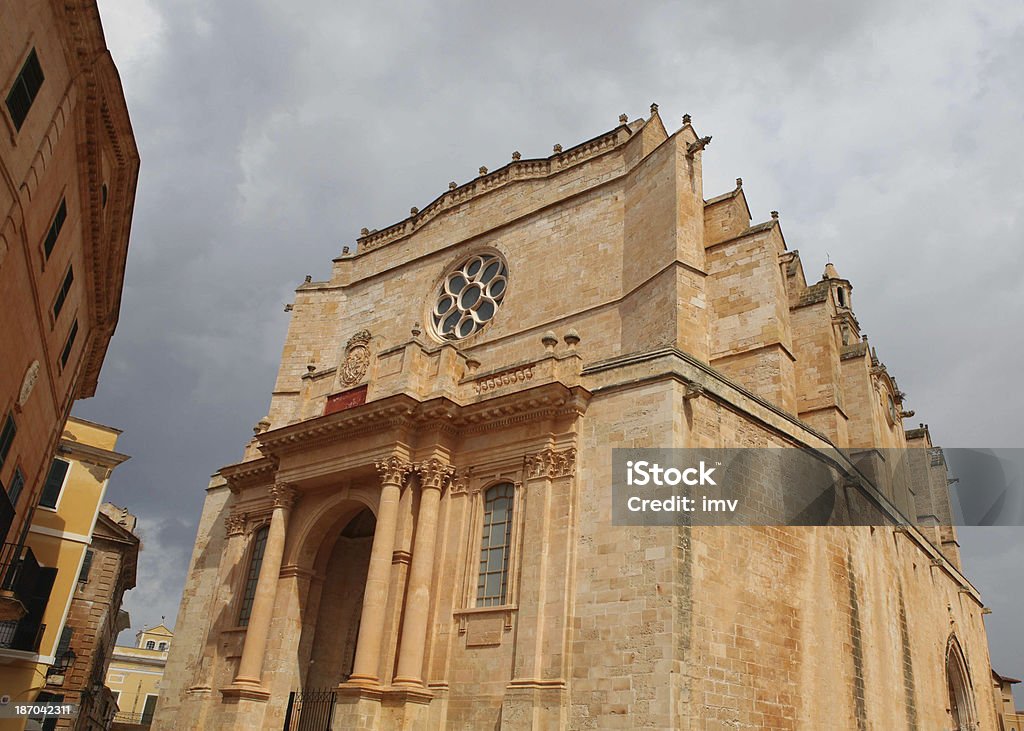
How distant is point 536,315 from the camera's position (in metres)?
19.8

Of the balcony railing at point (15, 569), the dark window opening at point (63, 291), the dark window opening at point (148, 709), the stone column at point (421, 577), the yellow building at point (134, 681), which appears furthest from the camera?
the yellow building at point (134, 681)

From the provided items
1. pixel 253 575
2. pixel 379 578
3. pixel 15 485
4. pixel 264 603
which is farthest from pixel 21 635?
pixel 379 578

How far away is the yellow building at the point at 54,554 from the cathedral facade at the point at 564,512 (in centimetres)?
285

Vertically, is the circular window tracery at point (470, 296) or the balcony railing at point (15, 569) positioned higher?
the circular window tracery at point (470, 296)

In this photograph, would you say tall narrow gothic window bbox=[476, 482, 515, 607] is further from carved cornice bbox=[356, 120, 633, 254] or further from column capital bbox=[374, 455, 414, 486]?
carved cornice bbox=[356, 120, 633, 254]

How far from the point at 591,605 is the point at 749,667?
8.58 ft

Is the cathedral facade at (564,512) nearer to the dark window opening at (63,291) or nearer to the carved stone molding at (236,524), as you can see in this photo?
the carved stone molding at (236,524)

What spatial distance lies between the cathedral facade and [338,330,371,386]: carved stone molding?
0.08 meters

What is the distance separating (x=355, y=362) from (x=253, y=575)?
5555 mm

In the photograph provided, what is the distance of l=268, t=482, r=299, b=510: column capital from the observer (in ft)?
57.5

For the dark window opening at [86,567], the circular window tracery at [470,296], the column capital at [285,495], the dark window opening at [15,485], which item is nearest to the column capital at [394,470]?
the column capital at [285,495]

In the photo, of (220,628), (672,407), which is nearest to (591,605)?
(672,407)

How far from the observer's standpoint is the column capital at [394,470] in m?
15.5

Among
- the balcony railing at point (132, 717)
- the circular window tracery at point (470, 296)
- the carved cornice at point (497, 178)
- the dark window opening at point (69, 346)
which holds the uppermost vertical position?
the carved cornice at point (497, 178)
